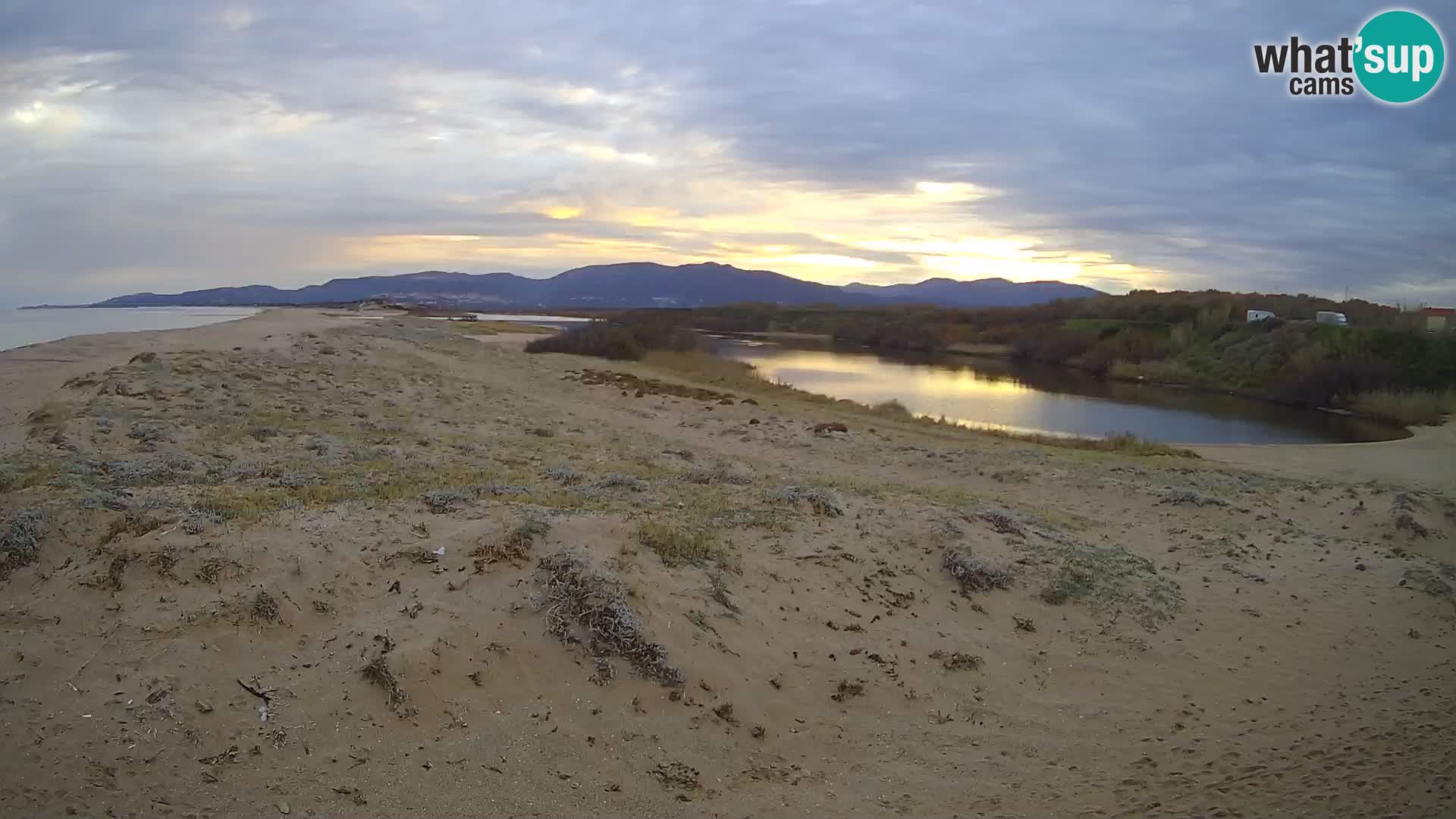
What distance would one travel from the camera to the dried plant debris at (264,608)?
4.55 m

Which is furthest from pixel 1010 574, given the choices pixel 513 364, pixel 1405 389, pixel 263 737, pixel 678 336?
pixel 678 336

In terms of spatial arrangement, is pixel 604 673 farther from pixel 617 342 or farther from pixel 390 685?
pixel 617 342

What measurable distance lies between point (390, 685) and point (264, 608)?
3.06 ft

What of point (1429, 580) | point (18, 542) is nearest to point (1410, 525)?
point (1429, 580)

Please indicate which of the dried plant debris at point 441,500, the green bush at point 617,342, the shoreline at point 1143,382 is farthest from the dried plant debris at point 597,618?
the green bush at point 617,342

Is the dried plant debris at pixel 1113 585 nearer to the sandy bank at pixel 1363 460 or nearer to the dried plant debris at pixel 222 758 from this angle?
the dried plant debris at pixel 222 758

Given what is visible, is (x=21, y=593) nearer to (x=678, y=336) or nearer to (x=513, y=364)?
(x=513, y=364)

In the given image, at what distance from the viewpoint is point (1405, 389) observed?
29.7 m

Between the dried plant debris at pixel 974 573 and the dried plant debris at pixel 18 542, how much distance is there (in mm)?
5974

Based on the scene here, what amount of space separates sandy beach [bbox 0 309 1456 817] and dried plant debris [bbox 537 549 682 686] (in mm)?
19

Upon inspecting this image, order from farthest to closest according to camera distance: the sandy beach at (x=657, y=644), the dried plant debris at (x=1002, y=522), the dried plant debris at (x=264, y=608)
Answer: the dried plant debris at (x=1002, y=522) < the dried plant debris at (x=264, y=608) < the sandy beach at (x=657, y=644)

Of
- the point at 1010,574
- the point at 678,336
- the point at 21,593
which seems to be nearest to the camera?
the point at 21,593

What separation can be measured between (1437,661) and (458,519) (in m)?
7.21

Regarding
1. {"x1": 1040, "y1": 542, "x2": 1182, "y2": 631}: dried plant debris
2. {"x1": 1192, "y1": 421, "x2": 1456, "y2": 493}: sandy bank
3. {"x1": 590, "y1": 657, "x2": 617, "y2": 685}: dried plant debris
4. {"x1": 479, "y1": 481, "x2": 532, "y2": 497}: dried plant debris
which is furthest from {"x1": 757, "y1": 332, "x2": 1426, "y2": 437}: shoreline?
{"x1": 590, "y1": 657, "x2": 617, "y2": 685}: dried plant debris
